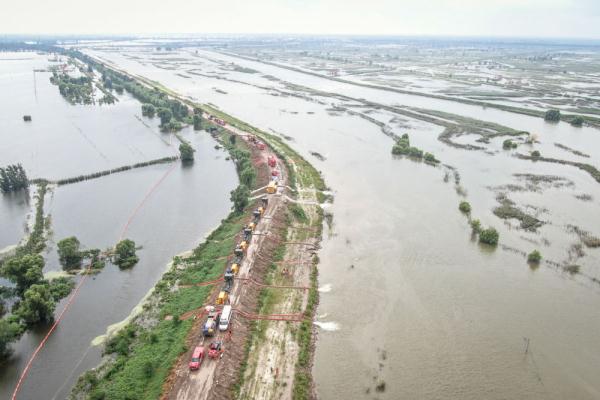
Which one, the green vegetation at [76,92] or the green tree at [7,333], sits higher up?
the green vegetation at [76,92]

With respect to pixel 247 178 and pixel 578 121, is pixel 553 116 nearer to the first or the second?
pixel 578 121

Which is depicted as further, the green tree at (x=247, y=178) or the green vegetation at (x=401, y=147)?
the green vegetation at (x=401, y=147)

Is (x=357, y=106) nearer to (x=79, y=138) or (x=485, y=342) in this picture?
(x=79, y=138)

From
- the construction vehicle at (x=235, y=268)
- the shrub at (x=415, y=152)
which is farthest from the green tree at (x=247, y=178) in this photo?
the shrub at (x=415, y=152)

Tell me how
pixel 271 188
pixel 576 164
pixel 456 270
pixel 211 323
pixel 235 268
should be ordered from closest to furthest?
pixel 211 323
pixel 235 268
pixel 456 270
pixel 271 188
pixel 576 164

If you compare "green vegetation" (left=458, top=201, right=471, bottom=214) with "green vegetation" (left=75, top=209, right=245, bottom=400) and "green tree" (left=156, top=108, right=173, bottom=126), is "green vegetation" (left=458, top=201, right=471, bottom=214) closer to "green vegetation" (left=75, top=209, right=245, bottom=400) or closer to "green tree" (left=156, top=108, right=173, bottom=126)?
"green vegetation" (left=75, top=209, right=245, bottom=400)

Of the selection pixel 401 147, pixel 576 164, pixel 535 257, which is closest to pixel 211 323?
pixel 535 257

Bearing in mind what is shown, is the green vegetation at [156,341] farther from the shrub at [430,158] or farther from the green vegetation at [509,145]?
the green vegetation at [509,145]
